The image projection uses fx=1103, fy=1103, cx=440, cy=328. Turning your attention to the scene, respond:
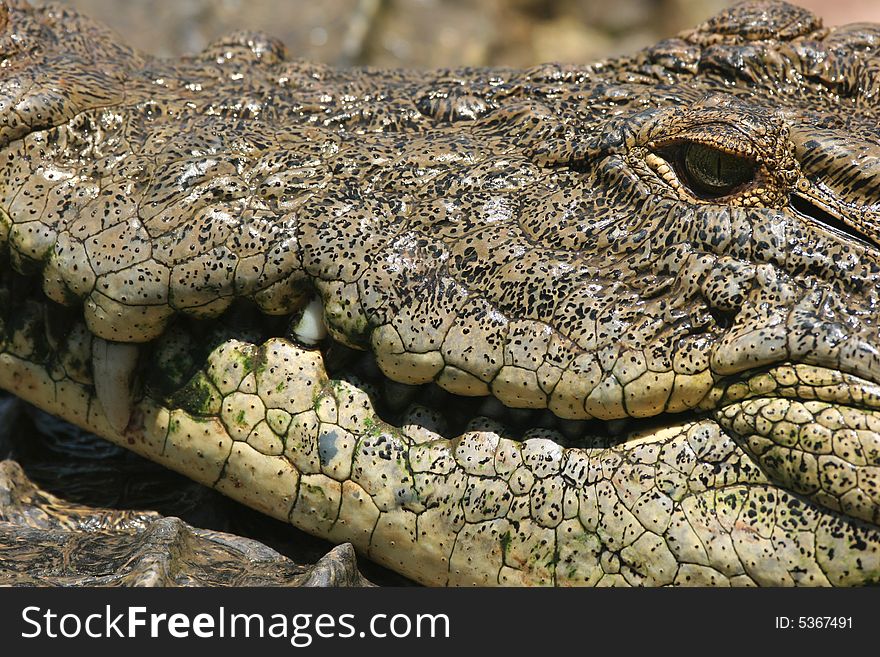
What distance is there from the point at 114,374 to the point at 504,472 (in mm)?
935

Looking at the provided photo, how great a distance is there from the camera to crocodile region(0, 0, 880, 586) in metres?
2.28

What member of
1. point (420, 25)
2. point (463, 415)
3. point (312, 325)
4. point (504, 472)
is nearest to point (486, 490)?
point (504, 472)

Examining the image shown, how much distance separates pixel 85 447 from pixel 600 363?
1532mm

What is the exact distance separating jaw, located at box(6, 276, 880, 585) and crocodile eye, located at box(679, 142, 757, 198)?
0.46 m

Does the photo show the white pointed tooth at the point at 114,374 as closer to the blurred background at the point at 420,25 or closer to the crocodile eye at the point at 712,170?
the crocodile eye at the point at 712,170

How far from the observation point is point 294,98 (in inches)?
112

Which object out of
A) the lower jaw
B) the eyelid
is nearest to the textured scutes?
the eyelid

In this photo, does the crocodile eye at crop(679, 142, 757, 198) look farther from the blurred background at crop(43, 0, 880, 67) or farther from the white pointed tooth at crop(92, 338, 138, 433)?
the blurred background at crop(43, 0, 880, 67)

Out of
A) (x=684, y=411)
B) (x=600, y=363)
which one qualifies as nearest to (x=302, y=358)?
(x=600, y=363)

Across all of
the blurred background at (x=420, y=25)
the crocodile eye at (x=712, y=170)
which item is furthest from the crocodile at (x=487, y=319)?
the blurred background at (x=420, y=25)

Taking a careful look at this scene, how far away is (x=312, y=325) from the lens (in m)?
2.48

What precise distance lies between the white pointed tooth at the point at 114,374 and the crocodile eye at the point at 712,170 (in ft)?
4.37

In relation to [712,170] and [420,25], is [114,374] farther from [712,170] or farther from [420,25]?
[420,25]

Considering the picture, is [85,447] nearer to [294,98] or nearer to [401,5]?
[294,98]
